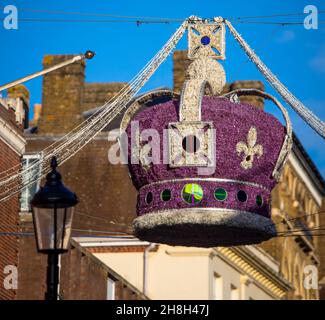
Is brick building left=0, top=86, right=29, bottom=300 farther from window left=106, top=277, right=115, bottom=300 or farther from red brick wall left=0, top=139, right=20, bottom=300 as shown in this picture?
window left=106, top=277, right=115, bottom=300

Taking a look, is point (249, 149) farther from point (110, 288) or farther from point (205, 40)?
point (110, 288)

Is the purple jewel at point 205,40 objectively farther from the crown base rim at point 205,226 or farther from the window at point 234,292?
the window at point 234,292

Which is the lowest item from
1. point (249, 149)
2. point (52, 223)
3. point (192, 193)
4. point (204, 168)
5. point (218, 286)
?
point (52, 223)

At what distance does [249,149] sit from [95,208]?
31497mm

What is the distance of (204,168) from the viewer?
23.7 meters

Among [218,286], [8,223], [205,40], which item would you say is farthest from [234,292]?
[205,40]

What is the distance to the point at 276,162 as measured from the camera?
24.4 meters

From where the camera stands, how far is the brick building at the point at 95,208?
4747 cm

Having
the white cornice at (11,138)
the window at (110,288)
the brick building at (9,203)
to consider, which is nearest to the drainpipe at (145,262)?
the window at (110,288)

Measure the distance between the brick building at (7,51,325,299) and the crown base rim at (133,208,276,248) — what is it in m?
22.2

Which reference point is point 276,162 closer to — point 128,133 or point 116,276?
point 128,133

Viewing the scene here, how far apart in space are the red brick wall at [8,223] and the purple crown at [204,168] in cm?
1920
